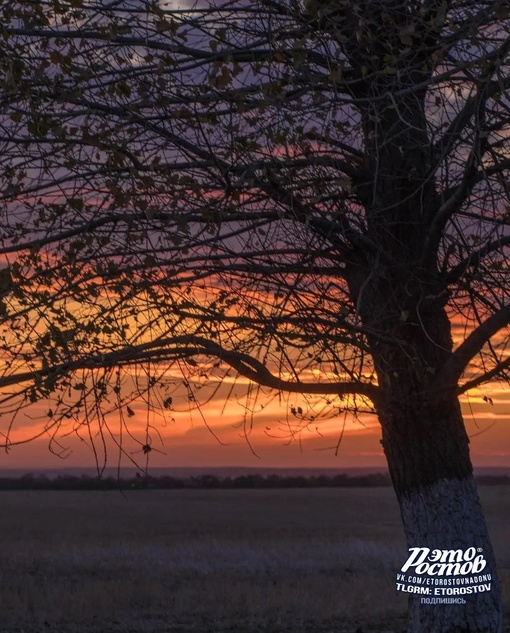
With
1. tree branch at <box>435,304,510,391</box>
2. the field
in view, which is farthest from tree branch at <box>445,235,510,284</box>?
the field

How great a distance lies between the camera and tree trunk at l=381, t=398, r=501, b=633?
9.20 m

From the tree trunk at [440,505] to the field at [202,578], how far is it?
18.1ft

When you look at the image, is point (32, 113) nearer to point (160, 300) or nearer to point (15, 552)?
point (160, 300)

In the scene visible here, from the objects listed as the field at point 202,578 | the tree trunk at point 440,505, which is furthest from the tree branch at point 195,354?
A: the field at point 202,578

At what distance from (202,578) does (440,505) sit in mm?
14181

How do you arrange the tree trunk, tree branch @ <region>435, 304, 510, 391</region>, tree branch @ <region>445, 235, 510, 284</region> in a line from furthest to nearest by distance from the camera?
the tree trunk < tree branch @ <region>445, 235, 510, 284</region> < tree branch @ <region>435, 304, 510, 391</region>

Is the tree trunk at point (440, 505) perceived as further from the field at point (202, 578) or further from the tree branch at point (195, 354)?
the field at point (202, 578)

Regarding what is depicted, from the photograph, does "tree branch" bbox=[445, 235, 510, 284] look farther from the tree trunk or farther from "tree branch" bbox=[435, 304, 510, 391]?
the tree trunk

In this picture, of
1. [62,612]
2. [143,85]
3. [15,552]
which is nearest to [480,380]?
[143,85]

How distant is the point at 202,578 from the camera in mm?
22406

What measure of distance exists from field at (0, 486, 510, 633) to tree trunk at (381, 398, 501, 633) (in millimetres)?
5513

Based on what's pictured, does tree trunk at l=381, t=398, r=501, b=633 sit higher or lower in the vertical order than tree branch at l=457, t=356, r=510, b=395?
lower

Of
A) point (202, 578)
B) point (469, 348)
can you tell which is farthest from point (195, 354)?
point (202, 578)

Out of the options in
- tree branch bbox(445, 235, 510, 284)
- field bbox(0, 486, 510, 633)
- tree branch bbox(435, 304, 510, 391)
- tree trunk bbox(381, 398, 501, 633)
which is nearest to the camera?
tree branch bbox(435, 304, 510, 391)
